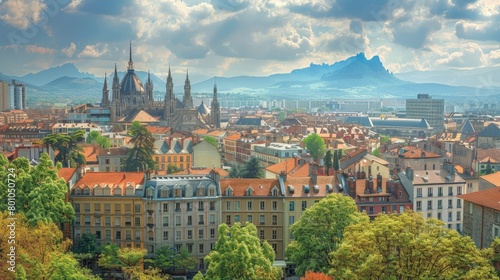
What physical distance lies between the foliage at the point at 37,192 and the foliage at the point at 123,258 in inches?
183

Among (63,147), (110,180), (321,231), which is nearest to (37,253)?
(110,180)

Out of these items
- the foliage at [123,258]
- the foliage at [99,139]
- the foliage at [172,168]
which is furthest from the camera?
the foliage at [99,139]

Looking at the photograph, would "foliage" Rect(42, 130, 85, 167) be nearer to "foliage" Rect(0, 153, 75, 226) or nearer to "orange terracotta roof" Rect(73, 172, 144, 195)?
"orange terracotta roof" Rect(73, 172, 144, 195)

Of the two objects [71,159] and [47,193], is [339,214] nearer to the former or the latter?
[47,193]

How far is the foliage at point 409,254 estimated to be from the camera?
115ft

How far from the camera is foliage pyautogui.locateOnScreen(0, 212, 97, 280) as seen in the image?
39656mm

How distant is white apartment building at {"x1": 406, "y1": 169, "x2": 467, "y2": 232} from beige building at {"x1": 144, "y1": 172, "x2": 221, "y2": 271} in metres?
20.3

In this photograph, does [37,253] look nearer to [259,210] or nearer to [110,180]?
[110,180]

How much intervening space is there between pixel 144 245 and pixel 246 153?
2666 inches

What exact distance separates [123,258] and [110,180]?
1026cm

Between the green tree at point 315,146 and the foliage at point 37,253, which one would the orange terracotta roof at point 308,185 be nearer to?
the foliage at point 37,253

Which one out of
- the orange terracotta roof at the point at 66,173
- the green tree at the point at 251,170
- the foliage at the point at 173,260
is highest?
the orange terracotta roof at the point at 66,173

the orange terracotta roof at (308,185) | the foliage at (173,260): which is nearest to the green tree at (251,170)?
the orange terracotta roof at (308,185)

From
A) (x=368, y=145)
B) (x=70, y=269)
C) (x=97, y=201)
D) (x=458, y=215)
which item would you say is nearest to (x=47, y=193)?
(x=97, y=201)
